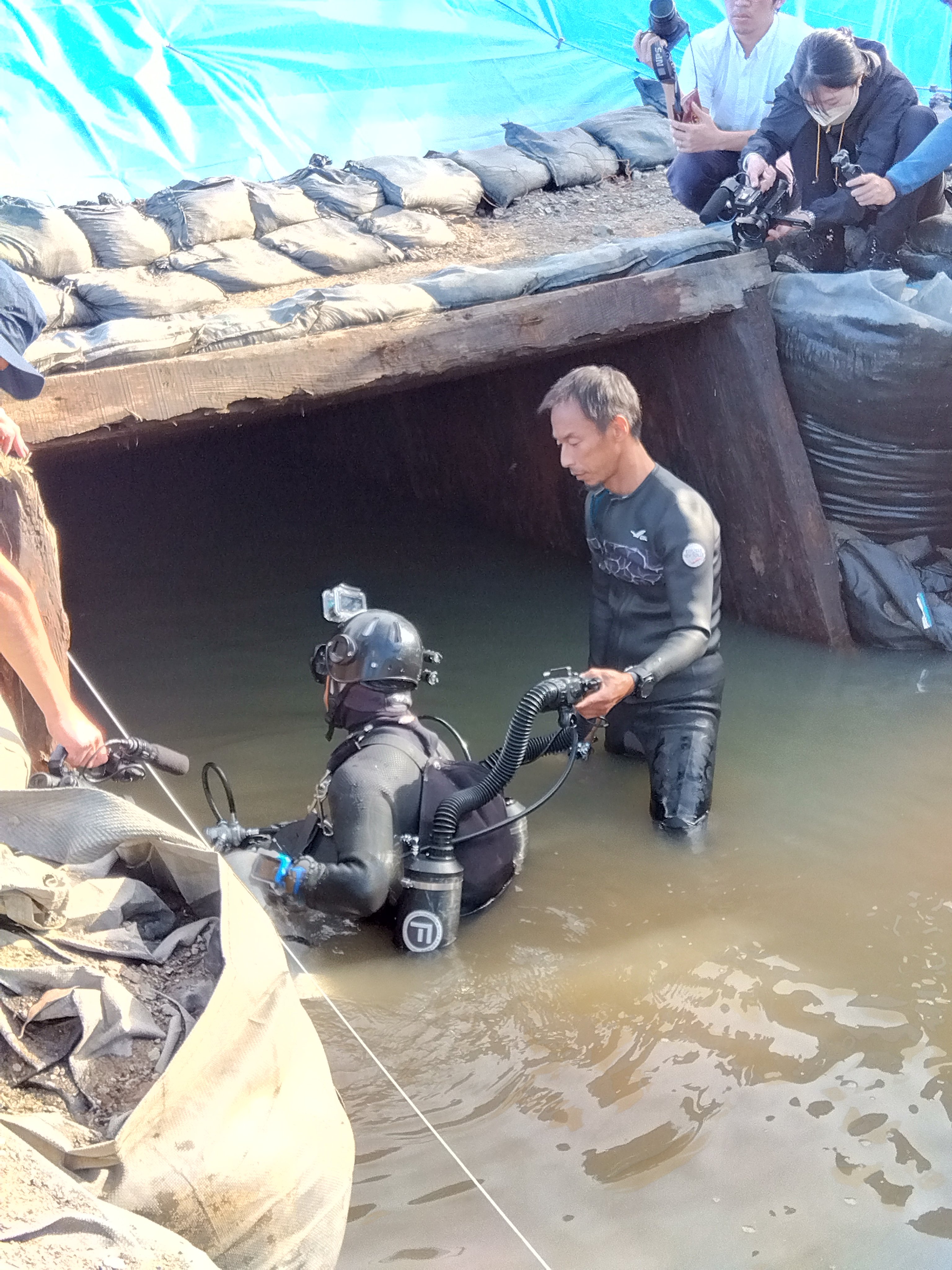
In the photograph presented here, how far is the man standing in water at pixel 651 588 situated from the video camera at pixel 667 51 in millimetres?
2579

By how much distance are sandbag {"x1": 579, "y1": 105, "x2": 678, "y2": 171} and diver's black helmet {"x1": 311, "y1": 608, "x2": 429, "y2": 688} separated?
5441 mm

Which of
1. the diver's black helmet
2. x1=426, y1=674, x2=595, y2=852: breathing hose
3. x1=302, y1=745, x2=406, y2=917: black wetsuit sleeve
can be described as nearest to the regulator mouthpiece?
the diver's black helmet

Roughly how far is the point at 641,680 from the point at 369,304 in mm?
1708

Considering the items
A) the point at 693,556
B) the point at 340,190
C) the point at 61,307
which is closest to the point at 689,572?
the point at 693,556

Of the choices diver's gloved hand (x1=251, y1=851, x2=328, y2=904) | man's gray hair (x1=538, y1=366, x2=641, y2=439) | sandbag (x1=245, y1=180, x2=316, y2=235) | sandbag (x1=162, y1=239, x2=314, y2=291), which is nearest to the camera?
diver's gloved hand (x1=251, y1=851, x2=328, y2=904)

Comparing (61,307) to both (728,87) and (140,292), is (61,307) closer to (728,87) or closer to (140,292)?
(140,292)

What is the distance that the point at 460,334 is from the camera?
4316 millimetres

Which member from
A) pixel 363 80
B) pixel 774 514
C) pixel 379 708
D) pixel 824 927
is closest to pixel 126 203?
pixel 363 80

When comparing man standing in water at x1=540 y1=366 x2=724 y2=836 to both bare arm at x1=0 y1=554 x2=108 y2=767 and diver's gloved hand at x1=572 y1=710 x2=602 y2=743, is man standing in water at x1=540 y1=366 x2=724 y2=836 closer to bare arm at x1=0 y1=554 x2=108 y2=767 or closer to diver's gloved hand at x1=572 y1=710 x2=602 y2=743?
diver's gloved hand at x1=572 y1=710 x2=602 y2=743

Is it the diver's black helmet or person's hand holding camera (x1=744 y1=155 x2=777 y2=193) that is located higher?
person's hand holding camera (x1=744 y1=155 x2=777 y2=193)

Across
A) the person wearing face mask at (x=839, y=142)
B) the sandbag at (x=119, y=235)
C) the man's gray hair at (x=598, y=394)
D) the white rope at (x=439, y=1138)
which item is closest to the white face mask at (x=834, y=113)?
the person wearing face mask at (x=839, y=142)

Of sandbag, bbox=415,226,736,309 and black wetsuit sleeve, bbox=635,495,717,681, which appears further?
sandbag, bbox=415,226,736,309

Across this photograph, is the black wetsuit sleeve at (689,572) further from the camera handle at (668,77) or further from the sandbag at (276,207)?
the sandbag at (276,207)

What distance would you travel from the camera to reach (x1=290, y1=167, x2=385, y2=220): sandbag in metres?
6.22
